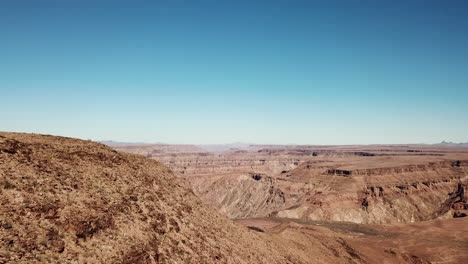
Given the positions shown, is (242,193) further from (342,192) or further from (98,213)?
(98,213)

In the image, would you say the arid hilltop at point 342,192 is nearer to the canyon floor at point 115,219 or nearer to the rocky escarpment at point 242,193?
the rocky escarpment at point 242,193

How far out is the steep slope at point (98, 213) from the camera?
17.8 metres

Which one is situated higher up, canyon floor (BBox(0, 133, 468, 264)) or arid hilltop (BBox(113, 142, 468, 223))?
canyon floor (BBox(0, 133, 468, 264))

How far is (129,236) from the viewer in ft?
69.2

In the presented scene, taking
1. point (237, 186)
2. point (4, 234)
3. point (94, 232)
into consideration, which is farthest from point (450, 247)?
point (237, 186)

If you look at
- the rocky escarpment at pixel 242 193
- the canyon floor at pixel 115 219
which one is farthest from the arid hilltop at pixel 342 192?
the canyon floor at pixel 115 219

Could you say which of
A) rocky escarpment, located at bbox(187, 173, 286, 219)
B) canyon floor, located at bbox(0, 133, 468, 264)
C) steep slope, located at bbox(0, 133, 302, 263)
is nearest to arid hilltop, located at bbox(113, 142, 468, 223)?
rocky escarpment, located at bbox(187, 173, 286, 219)

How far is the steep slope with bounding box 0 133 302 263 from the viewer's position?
58.3 feet

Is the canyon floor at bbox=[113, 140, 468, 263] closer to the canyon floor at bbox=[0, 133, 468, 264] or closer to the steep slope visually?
the canyon floor at bbox=[0, 133, 468, 264]

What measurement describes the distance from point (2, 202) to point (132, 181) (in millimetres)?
9812

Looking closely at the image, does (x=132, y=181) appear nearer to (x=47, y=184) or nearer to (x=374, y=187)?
(x=47, y=184)

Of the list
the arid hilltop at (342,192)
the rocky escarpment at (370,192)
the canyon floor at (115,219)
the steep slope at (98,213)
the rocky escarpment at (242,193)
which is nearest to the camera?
the steep slope at (98,213)

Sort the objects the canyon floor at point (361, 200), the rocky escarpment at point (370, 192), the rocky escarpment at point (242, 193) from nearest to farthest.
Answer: the canyon floor at point (361, 200) → the rocky escarpment at point (370, 192) → the rocky escarpment at point (242, 193)

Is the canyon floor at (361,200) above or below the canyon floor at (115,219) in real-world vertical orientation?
below
